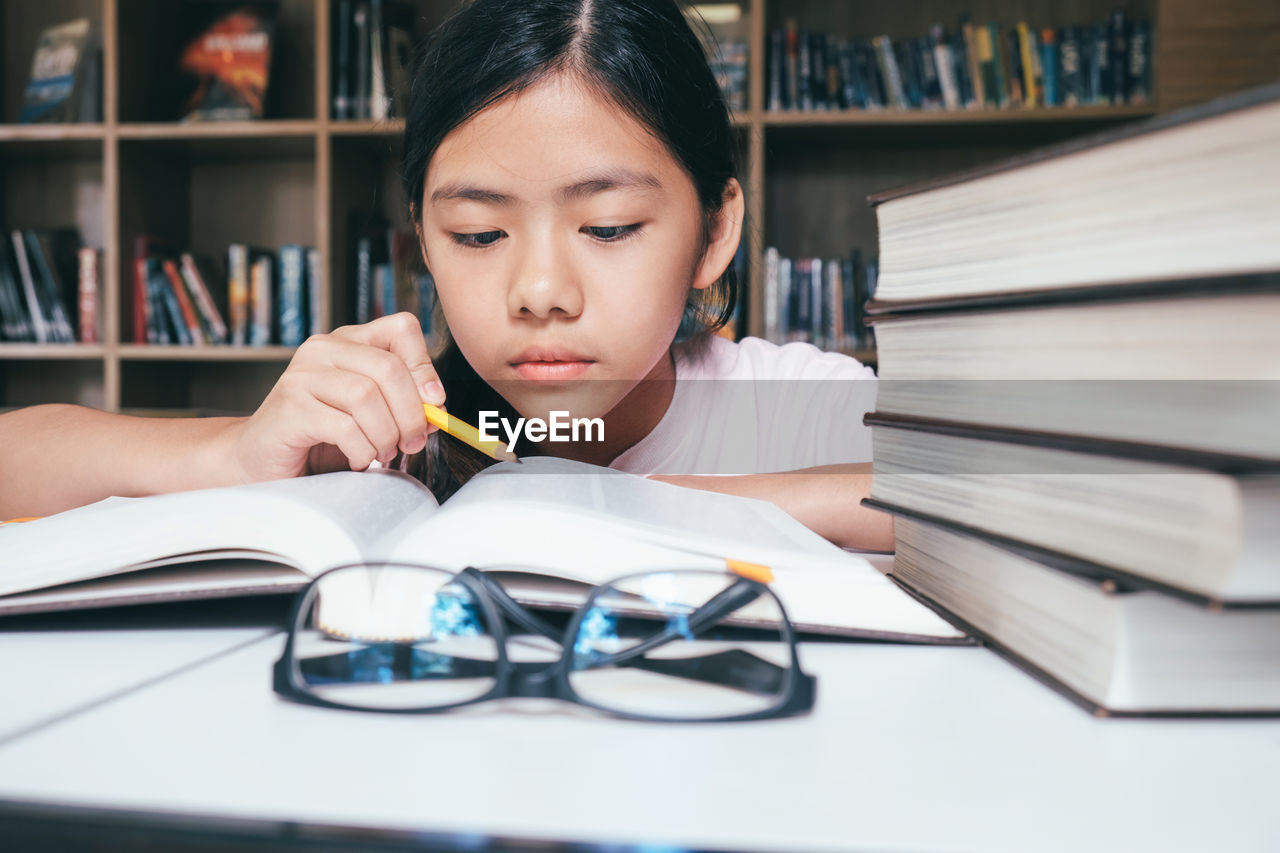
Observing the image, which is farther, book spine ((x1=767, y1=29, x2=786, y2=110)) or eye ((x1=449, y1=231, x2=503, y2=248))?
book spine ((x1=767, y1=29, x2=786, y2=110))

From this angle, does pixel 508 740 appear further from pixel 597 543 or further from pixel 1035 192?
pixel 1035 192

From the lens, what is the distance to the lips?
32.8 inches

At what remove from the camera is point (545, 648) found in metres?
0.40

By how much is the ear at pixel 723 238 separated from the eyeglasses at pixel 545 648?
0.66 meters

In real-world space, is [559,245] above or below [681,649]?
above

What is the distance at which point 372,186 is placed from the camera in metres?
2.38

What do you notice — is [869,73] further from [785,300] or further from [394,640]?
[394,640]

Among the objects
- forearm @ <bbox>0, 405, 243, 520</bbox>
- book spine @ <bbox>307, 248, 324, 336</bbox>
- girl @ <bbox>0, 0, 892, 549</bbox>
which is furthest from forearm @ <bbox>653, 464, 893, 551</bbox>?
book spine @ <bbox>307, 248, 324, 336</bbox>

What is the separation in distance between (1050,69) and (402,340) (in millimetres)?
1915

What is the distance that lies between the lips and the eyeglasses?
0.45m

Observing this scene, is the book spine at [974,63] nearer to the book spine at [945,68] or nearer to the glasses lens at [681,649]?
the book spine at [945,68]

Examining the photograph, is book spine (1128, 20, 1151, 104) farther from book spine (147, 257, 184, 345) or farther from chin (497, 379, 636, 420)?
book spine (147, 257, 184, 345)

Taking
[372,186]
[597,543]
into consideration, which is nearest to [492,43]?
[597,543]

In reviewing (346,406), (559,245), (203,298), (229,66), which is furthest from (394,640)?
(229,66)
